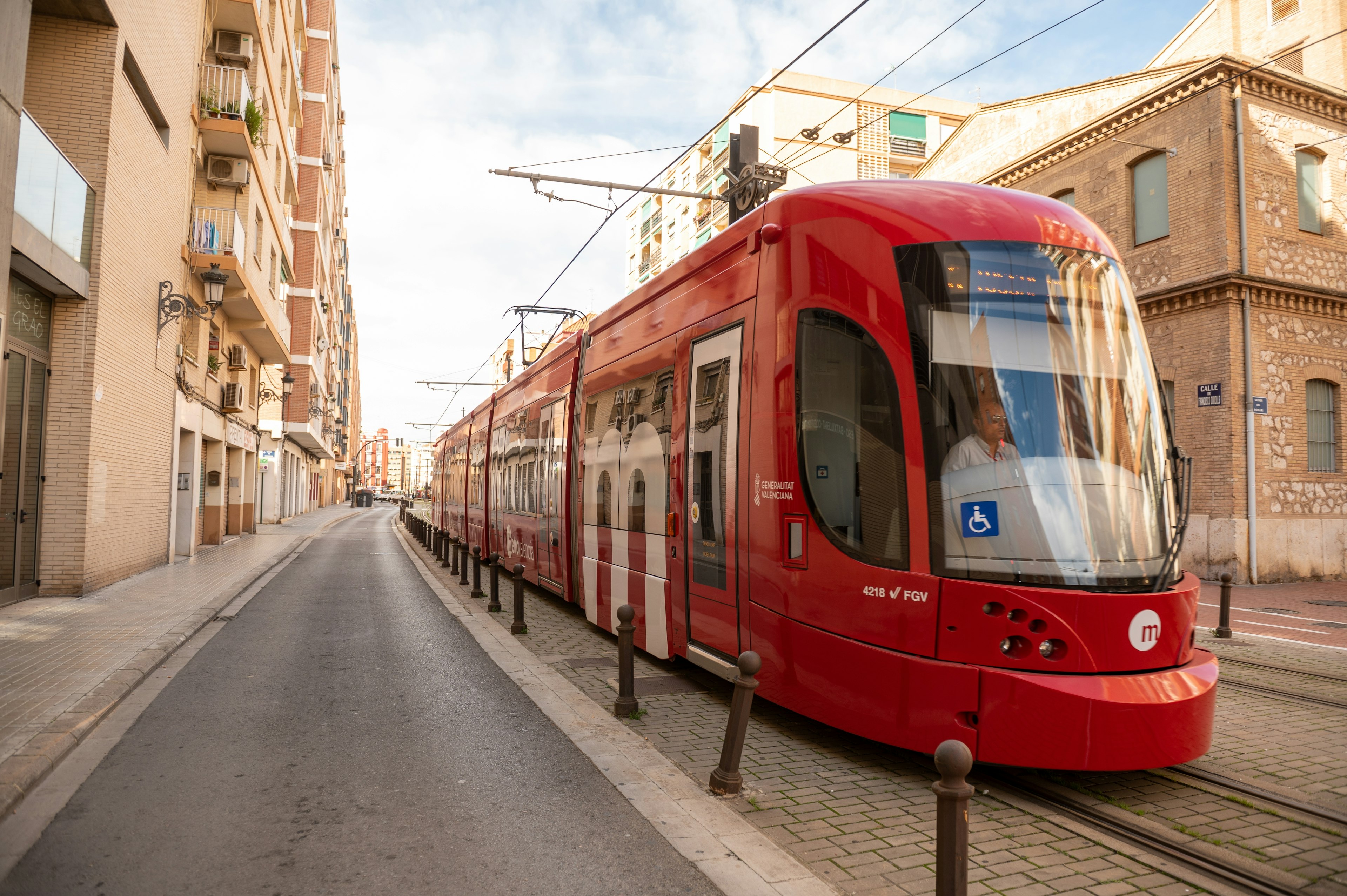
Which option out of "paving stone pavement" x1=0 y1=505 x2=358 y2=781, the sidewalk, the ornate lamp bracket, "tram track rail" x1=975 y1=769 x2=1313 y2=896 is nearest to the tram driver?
"tram track rail" x1=975 y1=769 x2=1313 y2=896

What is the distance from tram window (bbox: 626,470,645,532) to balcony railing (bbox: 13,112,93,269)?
691 cm

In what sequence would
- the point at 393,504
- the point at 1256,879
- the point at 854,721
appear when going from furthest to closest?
the point at 393,504 < the point at 854,721 < the point at 1256,879

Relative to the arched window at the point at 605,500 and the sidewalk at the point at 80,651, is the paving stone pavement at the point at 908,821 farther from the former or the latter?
the sidewalk at the point at 80,651

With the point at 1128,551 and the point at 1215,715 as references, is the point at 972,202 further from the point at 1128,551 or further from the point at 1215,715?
the point at 1215,715

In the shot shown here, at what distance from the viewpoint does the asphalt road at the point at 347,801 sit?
353 cm

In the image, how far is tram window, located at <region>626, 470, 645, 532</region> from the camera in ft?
25.6

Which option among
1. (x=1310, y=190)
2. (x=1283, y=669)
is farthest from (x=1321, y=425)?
(x=1283, y=669)

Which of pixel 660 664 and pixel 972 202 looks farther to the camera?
pixel 660 664

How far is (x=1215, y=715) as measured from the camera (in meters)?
→ 6.31

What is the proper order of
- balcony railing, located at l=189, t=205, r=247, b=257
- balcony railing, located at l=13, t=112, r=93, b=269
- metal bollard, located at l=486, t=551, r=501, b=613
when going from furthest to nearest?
balcony railing, located at l=189, t=205, r=247, b=257 < metal bollard, located at l=486, t=551, r=501, b=613 < balcony railing, located at l=13, t=112, r=93, b=269

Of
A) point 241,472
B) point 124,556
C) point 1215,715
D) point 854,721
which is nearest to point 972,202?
point 854,721

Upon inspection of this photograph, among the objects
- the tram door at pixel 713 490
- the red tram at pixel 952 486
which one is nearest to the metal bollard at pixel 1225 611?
the red tram at pixel 952 486

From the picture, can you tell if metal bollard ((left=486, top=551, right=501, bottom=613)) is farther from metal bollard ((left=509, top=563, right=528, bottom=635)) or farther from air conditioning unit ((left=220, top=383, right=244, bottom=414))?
air conditioning unit ((left=220, top=383, right=244, bottom=414))

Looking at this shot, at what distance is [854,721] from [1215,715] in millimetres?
3312
